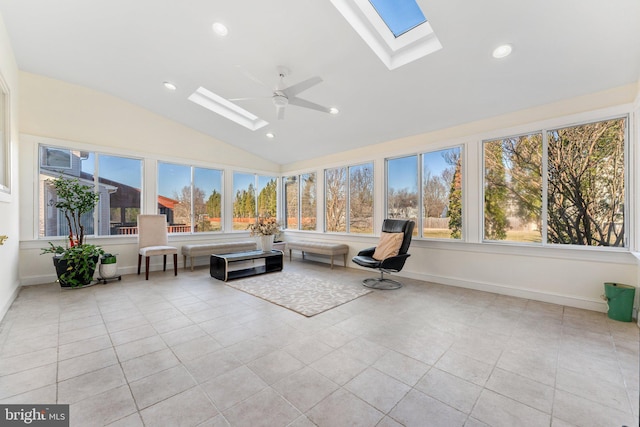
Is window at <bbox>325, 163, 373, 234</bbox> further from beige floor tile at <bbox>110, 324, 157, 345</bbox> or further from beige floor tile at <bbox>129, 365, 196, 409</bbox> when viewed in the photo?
beige floor tile at <bbox>129, 365, 196, 409</bbox>

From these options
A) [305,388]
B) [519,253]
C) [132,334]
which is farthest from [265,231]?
[519,253]

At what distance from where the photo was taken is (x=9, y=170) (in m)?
3.39

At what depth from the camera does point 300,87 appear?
311 cm

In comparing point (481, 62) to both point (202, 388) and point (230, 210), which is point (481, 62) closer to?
point (202, 388)

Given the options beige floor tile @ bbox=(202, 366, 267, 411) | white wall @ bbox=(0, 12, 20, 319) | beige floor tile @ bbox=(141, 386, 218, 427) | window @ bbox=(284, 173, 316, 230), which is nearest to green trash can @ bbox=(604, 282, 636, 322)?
beige floor tile @ bbox=(202, 366, 267, 411)

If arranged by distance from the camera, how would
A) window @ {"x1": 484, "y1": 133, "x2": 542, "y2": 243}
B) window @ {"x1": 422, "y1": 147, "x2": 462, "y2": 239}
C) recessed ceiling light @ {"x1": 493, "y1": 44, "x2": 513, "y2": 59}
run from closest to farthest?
recessed ceiling light @ {"x1": 493, "y1": 44, "x2": 513, "y2": 59}, window @ {"x1": 484, "y1": 133, "x2": 542, "y2": 243}, window @ {"x1": 422, "y1": 147, "x2": 462, "y2": 239}

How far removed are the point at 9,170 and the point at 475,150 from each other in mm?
6453

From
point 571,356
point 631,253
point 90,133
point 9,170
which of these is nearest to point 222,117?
point 90,133

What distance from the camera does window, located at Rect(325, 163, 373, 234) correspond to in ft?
18.6

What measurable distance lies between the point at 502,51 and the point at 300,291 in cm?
383

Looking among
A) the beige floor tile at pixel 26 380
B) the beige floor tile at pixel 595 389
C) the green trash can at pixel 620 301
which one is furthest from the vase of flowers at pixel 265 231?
the green trash can at pixel 620 301

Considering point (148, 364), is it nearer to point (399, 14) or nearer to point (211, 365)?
point (211, 365)

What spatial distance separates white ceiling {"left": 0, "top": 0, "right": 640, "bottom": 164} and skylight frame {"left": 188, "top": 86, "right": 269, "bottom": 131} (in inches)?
9.6

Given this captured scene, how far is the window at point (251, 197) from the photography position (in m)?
6.79
